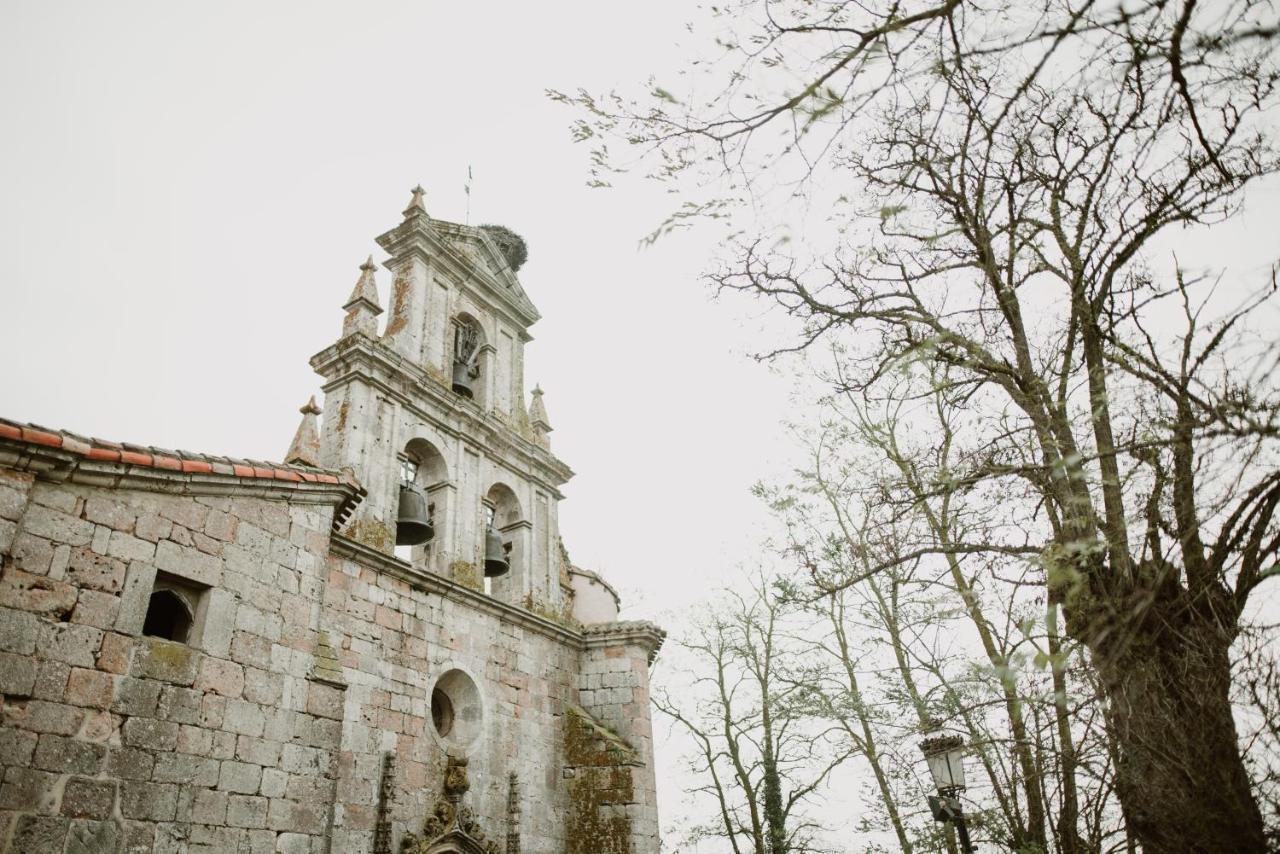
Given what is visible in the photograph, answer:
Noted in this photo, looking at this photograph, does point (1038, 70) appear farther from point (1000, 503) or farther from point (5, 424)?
point (5, 424)

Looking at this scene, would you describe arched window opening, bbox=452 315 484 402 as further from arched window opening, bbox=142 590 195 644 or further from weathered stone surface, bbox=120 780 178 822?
weathered stone surface, bbox=120 780 178 822

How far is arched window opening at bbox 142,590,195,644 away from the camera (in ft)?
21.7

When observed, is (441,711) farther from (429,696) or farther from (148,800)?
(148,800)

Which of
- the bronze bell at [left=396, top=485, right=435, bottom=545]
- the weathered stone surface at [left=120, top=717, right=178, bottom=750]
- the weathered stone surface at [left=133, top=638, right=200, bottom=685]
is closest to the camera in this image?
the weathered stone surface at [left=120, top=717, right=178, bottom=750]

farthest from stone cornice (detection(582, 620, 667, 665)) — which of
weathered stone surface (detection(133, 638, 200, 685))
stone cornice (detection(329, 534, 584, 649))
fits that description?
weathered stone surface (detection(133, 638, 200, 685))

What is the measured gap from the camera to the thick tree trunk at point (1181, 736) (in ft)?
14.4

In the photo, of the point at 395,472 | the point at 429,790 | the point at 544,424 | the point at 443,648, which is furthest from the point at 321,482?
the point at 544,424

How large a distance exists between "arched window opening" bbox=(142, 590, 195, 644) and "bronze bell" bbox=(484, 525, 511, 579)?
5.17m

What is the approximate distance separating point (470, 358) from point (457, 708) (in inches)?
219

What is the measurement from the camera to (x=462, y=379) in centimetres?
1242

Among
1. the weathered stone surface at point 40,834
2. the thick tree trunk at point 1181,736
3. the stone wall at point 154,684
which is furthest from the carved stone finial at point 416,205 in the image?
the thick tree trunk at point 1181,736

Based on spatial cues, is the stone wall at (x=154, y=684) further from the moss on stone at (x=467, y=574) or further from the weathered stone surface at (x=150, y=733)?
the moss on stone at (x=467, y=574)

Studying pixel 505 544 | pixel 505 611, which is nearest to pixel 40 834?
pixel 505 611

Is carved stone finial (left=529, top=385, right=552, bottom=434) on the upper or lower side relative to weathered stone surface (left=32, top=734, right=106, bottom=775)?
upper
